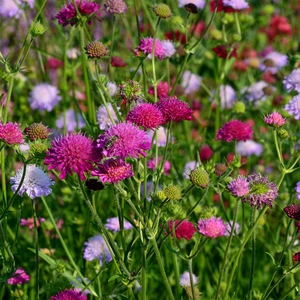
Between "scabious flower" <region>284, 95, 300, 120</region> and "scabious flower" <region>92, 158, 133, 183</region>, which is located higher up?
"scabious flower" <region>92, 158, 133, 183</region>

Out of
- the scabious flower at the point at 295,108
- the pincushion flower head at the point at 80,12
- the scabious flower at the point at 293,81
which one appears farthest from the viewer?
the scabious flower at the point at 293,81

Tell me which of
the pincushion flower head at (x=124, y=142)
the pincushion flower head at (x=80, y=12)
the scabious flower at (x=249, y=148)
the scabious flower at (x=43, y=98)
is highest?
the pincushion flower head at (x=80, y=12)

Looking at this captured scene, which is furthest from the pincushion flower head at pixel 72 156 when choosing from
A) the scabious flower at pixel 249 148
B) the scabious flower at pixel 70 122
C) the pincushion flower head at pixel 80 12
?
the scabious flower at pixel 249 148

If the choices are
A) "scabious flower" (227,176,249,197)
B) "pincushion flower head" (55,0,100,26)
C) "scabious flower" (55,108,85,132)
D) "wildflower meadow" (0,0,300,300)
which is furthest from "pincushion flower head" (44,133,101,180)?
"scabious flower" (55,108,85,132)

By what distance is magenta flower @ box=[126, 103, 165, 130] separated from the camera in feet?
5.07

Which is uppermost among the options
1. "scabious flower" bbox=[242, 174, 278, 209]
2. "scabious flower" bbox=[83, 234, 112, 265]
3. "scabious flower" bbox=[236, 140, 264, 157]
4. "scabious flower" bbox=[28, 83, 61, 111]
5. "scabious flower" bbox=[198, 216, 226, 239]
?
"scabious flower" bbox=[242, 174, 278, 209]

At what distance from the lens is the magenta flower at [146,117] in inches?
60.8

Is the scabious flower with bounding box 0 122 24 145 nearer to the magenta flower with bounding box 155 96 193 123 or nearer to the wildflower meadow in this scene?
the wildflower meadow

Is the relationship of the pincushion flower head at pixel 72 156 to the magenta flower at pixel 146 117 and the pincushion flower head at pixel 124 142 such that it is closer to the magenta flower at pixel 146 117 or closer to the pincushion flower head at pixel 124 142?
the pincushion flower head at pixel 124 142

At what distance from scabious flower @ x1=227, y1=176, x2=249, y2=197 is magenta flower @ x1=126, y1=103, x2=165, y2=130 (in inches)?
10.1

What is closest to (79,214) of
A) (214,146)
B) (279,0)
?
(214,146)

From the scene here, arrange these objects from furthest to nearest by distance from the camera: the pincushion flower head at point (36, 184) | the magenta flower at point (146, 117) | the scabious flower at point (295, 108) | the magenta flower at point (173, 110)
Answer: the scabious flower at point (295, 108)
the pincushion flower head at point (36, 184)
the magenta flower at point (173, 110)
the magenta flower at point (146, 117)

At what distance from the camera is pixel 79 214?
8.52 ft

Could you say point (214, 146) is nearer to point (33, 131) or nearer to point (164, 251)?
point (164, 251)
